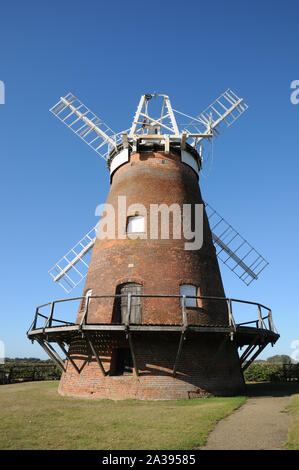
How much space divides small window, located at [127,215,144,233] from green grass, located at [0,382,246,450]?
620cm

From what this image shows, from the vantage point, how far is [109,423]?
6.89 m

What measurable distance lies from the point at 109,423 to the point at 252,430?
2972 mm

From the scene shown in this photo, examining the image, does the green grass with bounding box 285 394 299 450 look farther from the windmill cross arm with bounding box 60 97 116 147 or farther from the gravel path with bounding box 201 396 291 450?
the windmill cross arm with bounding box 60 97 116 147

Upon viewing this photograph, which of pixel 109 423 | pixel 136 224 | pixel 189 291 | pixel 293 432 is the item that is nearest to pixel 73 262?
pixel 136 224

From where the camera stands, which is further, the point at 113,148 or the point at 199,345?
the point at 113,148

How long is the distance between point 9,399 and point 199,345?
682cm

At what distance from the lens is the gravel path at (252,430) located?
17.5 ft

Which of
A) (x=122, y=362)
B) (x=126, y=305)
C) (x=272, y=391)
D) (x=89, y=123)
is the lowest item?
(x=272, y=391)

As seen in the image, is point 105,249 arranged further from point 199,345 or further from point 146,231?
point 199,345

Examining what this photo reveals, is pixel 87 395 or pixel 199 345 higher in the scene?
pixel 199 345

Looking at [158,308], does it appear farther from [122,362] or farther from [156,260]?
[122,362]
